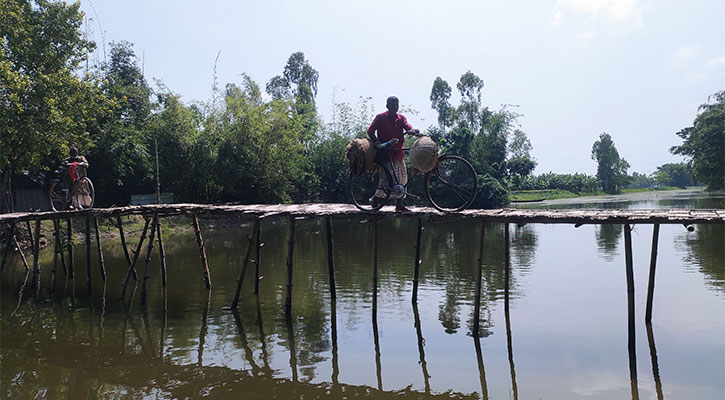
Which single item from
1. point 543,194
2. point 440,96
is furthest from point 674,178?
point 440,96

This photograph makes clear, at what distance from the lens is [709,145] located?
4175 cm

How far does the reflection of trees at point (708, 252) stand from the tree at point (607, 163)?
58.2 m

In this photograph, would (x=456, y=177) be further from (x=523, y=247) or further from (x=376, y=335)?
(x=523, y=247)

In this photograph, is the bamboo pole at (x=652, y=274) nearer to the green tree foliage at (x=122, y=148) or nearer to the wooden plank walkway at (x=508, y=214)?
the wooden plank walkway at (x=508, y=214)

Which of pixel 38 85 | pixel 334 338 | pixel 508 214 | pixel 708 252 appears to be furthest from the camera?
pixel 38 85

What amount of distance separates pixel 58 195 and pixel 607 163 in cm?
8112

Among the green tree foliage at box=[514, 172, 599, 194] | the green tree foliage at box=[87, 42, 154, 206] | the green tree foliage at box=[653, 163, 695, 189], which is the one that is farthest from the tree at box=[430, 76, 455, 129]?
the green tree foliage at box=[653, 163, 695, 189]

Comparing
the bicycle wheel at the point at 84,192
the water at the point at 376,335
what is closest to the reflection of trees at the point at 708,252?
the water at the point at 376,335

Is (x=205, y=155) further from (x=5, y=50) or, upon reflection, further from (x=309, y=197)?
(x=5, y=50)

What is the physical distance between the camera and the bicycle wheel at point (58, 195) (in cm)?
1442

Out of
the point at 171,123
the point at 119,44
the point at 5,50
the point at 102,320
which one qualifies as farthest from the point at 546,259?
the point at 119,44

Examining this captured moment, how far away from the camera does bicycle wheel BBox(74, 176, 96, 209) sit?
14094 millimetres

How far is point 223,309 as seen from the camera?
12.8m

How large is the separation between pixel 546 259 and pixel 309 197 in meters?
24.4
